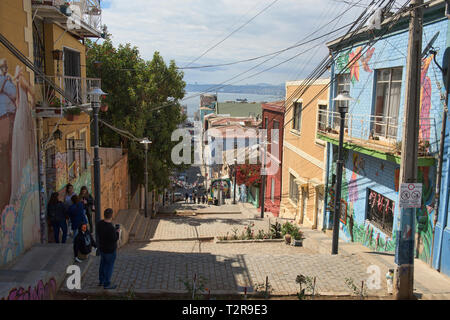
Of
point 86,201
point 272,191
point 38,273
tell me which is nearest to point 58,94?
point 86,201

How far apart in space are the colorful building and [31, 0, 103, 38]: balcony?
12.4 m

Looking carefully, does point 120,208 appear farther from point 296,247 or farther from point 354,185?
point 354,185

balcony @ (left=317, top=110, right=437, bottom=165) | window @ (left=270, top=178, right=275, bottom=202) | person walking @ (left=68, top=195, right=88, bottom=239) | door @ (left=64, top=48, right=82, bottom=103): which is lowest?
window @ (left=270, top=178, right=275, bottom=202)

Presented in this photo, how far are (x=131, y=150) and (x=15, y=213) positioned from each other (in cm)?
1459

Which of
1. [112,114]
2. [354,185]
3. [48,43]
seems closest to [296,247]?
[354,185]

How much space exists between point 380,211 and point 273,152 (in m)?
13.2

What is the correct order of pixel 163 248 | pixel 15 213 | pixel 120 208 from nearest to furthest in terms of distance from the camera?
pixel 15 213
pixel 163 248
pixel 120 208

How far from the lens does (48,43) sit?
1086 cm

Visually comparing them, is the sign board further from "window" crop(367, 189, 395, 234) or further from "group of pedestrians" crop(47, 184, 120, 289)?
"group of pedestrians" crop(47, 184, 120, 289)

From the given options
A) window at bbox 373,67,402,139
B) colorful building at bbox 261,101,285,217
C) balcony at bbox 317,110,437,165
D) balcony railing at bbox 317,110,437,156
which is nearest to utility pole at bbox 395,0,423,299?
balcony at bbox 317,110,437,165

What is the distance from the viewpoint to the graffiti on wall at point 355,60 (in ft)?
40.7

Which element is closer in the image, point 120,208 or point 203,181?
point 120,208

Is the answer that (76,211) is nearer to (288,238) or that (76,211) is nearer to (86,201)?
(86,201)

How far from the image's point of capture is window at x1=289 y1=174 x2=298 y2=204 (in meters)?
20.6
